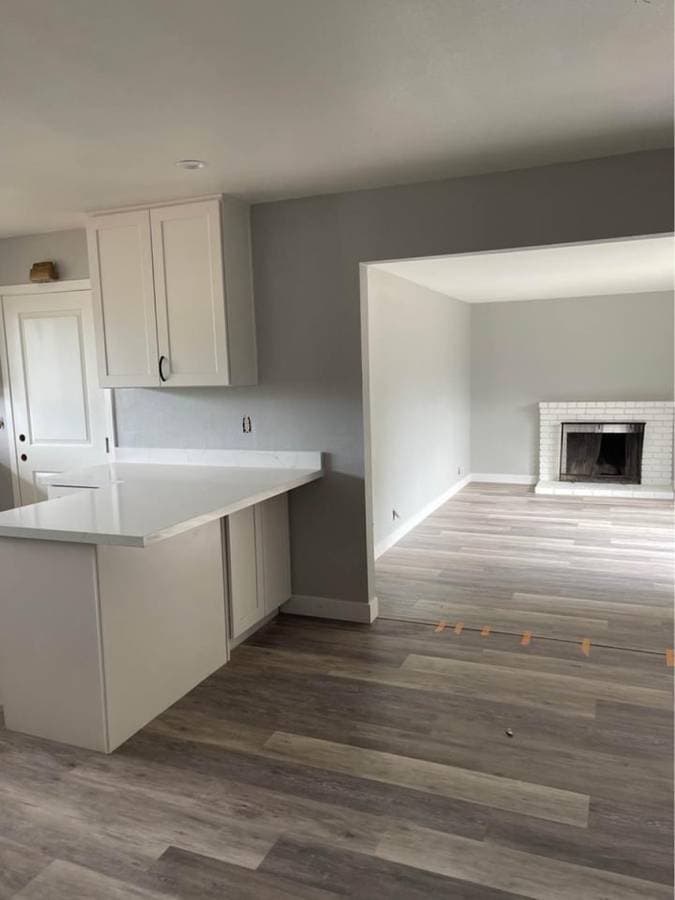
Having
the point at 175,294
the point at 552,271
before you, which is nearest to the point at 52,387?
the point at 175,294

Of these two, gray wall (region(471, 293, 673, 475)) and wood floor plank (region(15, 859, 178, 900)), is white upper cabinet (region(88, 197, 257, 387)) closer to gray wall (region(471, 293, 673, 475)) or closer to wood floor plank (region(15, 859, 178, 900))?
wood floor plank (region(15, 859, 178, 900))

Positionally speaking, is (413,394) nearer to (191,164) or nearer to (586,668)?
(586,668)

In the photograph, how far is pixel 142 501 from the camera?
298 cm

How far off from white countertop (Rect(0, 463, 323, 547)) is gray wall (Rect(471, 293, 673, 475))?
4.93 meters

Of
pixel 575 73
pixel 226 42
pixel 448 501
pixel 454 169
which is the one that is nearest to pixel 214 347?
pixel 454 169

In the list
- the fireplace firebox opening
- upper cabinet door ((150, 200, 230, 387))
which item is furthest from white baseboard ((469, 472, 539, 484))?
upper cabinet door ((150, 200, 230, 387))

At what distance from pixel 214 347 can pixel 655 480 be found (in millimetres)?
5691

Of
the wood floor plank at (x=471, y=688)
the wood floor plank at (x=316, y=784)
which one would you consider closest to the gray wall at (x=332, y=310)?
the wood floor plank at (x=471, y=688)

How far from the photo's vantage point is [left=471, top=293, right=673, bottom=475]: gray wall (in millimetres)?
7527

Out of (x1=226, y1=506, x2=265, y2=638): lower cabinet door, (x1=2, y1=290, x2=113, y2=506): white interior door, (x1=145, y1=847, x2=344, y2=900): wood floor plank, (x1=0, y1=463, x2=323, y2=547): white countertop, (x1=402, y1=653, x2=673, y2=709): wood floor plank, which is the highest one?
(x1=2, y1=290, x2=113, y2=506): white interior door

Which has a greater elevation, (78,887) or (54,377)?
(54,377)

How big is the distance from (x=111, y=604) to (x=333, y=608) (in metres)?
1.61

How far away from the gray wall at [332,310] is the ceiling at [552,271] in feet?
1.49

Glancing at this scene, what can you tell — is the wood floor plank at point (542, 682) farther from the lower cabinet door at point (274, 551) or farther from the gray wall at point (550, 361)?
the gray wall at point (550, 361)
